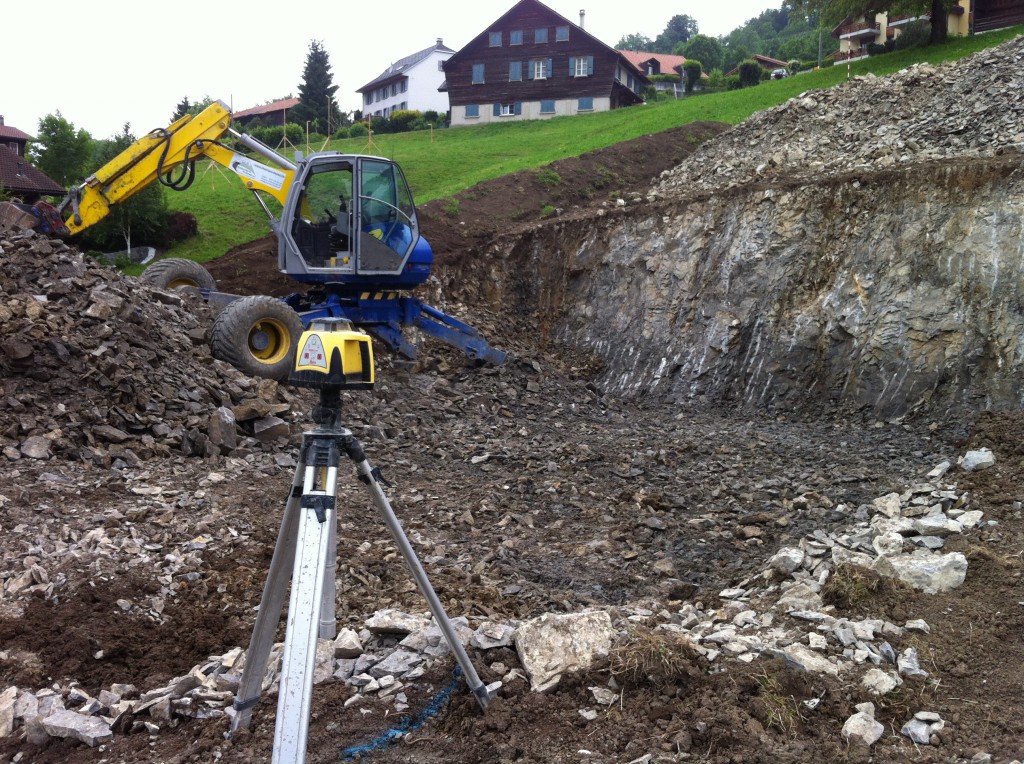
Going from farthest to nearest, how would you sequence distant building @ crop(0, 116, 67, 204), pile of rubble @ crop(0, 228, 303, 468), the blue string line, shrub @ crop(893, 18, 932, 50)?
1. shrub @ crop(893, 18, 932, 50)
2. distant building @ crop(0, 116, 67, 204)
3. pile of rubble @ crop(0, 228, 303, 468)
4. the blue string line

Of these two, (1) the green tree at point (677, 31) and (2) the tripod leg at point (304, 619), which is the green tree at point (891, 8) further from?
(1) the green tree at point (677, 31)

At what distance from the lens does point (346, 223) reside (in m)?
11.5

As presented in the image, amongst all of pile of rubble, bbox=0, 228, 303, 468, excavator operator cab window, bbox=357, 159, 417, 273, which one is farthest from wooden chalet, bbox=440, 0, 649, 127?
pile of rubble, bbox=0, 228, 303, 468

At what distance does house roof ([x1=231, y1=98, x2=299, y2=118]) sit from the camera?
56594mm

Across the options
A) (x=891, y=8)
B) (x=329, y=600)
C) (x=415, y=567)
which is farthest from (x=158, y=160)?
(x=891, y=8)

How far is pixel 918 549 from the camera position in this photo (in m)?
6.26

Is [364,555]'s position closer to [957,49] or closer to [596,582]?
[596,582]

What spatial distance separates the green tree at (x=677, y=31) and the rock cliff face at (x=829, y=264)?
316 feet

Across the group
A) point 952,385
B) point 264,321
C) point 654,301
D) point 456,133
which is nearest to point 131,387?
point 264,321

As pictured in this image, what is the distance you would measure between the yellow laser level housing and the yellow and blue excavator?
7728 millimetres

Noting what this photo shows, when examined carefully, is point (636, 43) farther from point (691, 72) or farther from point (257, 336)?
point (257, 336)

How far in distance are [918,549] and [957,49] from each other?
23876 mm

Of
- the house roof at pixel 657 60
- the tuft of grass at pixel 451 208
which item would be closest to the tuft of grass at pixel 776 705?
the tuft of grass at pixel 451 208

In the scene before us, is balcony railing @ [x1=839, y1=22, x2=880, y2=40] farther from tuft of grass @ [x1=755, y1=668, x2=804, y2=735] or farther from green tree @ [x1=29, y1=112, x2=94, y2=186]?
tuft of grass @ [x1=755, y1=668, x2=804, y2=735]
